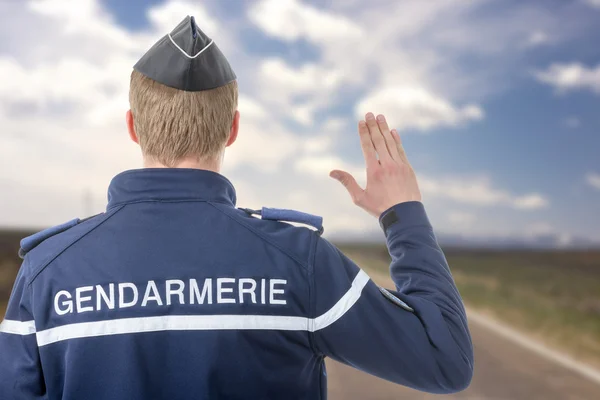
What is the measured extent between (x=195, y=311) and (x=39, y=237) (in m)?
0.64

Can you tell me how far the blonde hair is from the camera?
1.84 m

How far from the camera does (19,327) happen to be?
1875 millimetres

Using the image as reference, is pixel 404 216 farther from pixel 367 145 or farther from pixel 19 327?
pixel 19 327

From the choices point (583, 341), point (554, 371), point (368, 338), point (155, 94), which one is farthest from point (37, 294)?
point (583, 341)

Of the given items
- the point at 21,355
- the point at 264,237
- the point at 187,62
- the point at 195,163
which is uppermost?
→ the point at 187,62

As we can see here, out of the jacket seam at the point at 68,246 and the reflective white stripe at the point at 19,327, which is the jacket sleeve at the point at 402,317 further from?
the reflective white stripe at the point at 19,327

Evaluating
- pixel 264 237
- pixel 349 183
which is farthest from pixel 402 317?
pixel 349 183

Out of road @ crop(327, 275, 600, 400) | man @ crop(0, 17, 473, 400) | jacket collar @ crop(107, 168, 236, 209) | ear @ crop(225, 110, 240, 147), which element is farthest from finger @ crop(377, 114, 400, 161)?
road @ crop(327, 275, 600, 400)

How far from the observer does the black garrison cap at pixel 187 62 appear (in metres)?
1.90

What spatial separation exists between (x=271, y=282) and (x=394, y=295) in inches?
16.7

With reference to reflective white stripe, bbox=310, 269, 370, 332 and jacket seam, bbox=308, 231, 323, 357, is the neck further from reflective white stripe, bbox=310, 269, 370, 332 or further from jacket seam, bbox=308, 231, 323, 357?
reflective white stripe, bbox=310, 269, 370, 332

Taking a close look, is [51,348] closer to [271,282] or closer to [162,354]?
[162,354]

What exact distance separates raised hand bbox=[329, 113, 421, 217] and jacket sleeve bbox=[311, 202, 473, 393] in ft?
0.38

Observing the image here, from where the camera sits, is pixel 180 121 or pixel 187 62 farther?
pixel 187 62
